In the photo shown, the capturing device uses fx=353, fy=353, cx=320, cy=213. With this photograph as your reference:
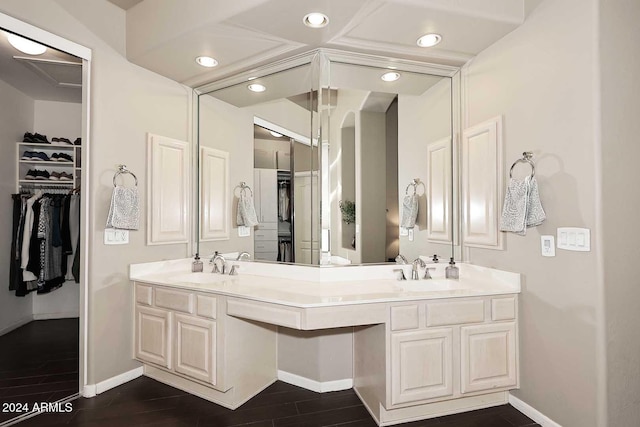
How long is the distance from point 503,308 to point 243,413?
1.74m

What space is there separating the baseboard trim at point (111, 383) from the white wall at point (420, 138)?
7.28 ft

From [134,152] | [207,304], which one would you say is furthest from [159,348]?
[134,152]

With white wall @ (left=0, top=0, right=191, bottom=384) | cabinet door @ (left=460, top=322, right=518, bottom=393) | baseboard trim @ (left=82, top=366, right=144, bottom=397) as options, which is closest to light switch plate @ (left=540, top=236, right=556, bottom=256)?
cabinet door @ (left=460, top=322, right=518, bottom=393)

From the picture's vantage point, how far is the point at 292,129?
2609 millimetres

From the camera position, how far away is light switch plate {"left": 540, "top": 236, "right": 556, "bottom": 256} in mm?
1983

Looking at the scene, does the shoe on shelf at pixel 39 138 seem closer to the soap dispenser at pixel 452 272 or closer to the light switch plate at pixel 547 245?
the soap dispenser at pixel 452 272

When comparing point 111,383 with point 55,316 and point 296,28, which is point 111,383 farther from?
point 296,28

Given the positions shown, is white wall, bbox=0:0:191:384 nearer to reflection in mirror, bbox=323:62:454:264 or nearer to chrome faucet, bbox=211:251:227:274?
Answer: chrome faucet, bbox=211:251:227:274

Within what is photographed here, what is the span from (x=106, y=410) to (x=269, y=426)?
3.50 feet

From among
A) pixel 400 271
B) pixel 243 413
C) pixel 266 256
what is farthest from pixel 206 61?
pixel 243 413

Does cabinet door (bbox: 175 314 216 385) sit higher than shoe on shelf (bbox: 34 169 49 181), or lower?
lower

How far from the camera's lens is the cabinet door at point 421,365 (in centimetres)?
200

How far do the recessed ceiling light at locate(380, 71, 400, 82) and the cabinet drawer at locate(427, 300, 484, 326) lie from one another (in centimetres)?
160

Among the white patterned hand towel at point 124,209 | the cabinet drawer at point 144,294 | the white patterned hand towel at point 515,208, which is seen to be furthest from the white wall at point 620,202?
the white patterned hand towel at point 124,209
